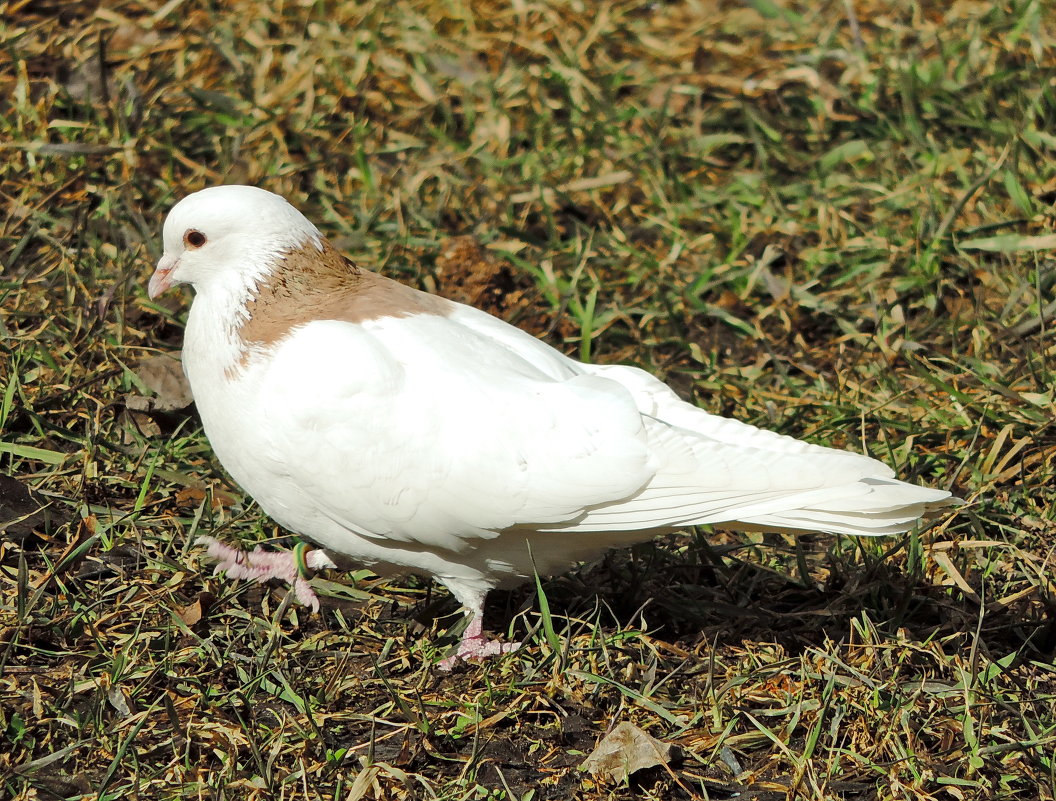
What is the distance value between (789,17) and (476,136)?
2.06m

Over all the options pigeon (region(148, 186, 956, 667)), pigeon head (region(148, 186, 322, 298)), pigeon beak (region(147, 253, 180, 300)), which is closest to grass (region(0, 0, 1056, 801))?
pigeon (region(148, 186, 956, 667))

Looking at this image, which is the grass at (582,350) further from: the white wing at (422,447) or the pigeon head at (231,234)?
the pigeon head at (231,234)

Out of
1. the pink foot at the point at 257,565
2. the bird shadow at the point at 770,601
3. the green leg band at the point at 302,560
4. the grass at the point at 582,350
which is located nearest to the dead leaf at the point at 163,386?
the grass at the point at 582,350

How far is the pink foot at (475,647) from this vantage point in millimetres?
3740

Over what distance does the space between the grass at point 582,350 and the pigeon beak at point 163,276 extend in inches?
26.6

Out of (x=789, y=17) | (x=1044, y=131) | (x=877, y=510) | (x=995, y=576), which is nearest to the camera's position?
(x=877, y=510)

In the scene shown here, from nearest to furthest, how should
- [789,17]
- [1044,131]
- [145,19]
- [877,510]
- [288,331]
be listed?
[877,510] < [288,331] < [1044,131] < [145,19] < [789,17]

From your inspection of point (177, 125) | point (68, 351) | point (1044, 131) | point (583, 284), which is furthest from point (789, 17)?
point (68, 351)

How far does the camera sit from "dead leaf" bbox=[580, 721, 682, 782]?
3.30 meters

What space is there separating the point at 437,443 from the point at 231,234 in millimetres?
901

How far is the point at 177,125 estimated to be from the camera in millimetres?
5832

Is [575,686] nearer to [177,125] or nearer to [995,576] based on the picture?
[995,576]

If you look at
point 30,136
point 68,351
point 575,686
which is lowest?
point 575,686

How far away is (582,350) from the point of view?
198 inches
